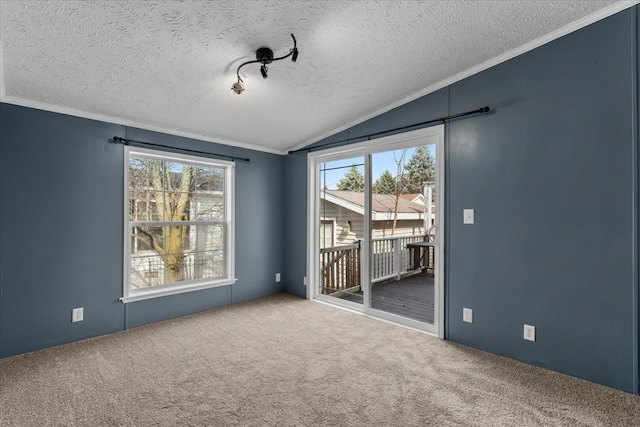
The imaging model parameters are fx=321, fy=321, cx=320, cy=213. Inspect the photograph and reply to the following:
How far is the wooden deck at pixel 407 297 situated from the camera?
140 inches

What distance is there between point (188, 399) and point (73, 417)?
630 mm

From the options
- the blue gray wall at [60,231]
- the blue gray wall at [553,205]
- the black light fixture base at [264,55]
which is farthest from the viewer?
the blue gray wall at [60,231]

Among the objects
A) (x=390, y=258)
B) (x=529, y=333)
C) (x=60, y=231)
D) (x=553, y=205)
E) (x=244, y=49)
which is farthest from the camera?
(x=390, y=258)

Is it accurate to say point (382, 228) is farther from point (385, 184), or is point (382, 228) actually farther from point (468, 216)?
point (468, 216)

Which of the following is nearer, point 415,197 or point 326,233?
point 415,197

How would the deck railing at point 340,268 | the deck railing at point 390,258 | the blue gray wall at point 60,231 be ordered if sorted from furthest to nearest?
the deck railing at point 340,268 < the deck railing at point 390,258 < the blue gray wall at point 60,231

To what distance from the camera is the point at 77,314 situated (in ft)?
9.82

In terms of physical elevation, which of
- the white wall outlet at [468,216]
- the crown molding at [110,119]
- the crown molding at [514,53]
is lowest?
the white wall outlet at [468,216]

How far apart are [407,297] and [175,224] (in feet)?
9.46

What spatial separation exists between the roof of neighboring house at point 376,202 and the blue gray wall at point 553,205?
0.51 metres

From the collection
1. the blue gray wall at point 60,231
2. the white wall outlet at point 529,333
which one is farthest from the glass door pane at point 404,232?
the blue gray wall at point 60,231

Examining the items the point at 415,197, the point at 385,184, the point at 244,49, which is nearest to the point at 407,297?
the point at 415,197

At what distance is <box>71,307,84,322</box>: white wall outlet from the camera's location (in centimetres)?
297

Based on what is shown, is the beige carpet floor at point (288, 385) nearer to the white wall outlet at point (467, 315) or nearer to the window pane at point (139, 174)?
the white wall outlet at point (467, 315)
